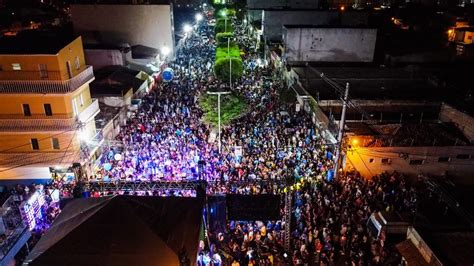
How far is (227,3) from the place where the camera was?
283 ft

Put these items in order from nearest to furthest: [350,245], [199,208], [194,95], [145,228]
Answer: [145,228], [199,208], [350,245], [194,95]

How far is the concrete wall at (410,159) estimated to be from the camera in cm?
1962

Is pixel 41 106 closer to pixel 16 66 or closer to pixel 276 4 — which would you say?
pixel 16 66

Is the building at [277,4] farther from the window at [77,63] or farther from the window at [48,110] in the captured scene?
the window at [48,110]

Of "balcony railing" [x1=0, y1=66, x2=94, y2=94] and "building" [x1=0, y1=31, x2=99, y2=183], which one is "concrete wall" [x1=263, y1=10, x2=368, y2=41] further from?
"balcony railing" [x1=0, y1=66, x2=94, y2=94]

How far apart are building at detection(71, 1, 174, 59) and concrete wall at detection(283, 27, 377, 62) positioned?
1476 centimetres

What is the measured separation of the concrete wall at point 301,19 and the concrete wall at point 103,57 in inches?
741

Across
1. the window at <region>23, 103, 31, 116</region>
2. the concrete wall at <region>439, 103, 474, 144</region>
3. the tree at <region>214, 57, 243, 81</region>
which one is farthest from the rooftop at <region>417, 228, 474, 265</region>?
the tree at <region>214, 57, 243, 81</region>

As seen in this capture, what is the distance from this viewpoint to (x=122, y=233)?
1097 cm

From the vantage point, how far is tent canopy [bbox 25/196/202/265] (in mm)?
10320

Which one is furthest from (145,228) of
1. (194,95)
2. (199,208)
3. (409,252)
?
(194,95)

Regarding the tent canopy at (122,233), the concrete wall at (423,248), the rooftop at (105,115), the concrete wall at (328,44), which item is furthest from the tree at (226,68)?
the concrete wall at (423,248)

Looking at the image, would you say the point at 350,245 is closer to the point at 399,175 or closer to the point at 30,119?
the point at 399,175

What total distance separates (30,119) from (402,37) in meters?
42.7
